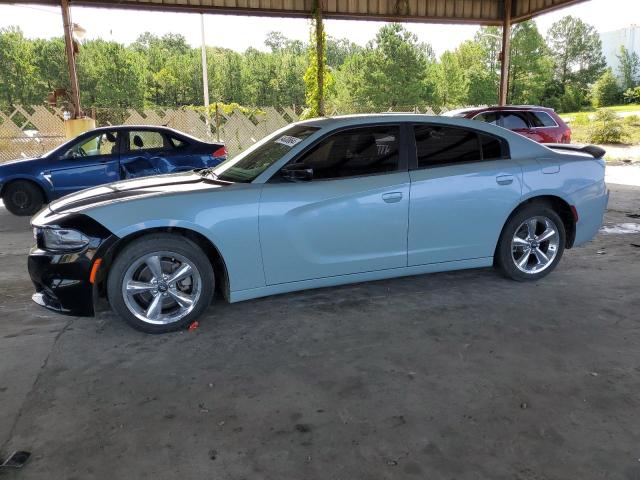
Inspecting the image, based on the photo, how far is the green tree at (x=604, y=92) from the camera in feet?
217

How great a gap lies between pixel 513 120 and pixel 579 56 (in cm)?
7176

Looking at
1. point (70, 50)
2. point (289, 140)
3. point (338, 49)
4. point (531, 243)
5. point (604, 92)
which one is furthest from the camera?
point (338, 49)

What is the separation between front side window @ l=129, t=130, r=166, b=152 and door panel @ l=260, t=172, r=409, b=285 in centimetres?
507

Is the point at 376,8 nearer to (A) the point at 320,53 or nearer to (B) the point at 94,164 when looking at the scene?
(A) the point at 320,53

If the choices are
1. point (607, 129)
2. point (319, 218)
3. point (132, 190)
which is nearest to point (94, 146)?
point (132, 190)

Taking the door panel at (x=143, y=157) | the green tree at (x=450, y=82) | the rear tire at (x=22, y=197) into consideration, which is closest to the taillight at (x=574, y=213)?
the door panel at (x=143, y=157)

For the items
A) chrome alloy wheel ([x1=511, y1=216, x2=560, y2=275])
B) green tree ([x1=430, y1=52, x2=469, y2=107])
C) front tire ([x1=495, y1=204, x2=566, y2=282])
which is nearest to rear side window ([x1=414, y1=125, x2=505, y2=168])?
front tire ([x1=495, y1=204, x2=566, y2=282])

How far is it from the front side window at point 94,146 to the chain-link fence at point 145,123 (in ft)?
31.4

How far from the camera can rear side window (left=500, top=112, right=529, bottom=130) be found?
37.9 ft

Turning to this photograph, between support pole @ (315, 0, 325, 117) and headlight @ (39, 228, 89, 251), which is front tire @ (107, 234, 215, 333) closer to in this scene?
headlight @ (39, 228, 89, 251)

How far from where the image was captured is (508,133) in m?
4.70

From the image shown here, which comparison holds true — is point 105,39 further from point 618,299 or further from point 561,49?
point 618,299

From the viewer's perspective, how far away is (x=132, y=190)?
406 cm

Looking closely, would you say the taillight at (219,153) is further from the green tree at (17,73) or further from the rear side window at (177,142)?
the green tree at (17,73)
